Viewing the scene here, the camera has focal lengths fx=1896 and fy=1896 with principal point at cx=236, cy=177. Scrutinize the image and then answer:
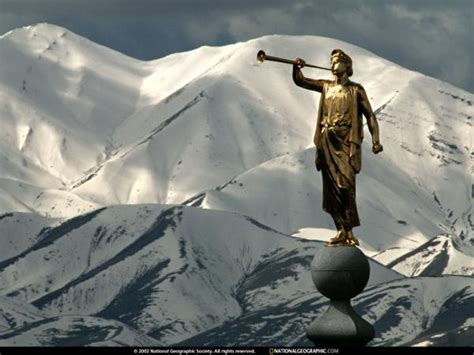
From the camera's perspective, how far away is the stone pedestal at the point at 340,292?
94.6 ft

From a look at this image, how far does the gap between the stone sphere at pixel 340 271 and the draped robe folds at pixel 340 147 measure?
1.54 feet

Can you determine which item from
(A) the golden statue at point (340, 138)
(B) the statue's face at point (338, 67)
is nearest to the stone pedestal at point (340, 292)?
(A) the golden statue at point (340, 138)

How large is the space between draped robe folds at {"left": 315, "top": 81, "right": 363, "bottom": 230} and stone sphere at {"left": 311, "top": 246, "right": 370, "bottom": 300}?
0.47 meters

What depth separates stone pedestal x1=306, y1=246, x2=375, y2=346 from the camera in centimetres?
2883

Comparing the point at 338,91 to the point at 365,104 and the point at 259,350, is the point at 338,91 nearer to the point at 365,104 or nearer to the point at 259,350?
the point at 365,104

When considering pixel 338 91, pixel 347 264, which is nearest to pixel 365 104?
pixel 338 91

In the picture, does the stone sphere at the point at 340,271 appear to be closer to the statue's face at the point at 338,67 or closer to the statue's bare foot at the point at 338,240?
the statue's bare foot at the point at 338,240

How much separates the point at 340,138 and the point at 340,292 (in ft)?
7.84

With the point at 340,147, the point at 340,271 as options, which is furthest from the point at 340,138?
the point at 340,271

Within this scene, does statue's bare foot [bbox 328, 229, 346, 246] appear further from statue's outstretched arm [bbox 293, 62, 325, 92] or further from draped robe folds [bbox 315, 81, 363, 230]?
statue's outstretched arm [bbox 293, 62, 325, 92]

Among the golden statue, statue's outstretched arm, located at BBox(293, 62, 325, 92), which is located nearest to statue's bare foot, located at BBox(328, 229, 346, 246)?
the golden statue

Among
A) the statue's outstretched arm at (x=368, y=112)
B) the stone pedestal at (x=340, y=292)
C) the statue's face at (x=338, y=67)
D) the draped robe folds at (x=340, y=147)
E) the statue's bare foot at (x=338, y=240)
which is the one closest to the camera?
the stone pedestal at (x=340, y=292)

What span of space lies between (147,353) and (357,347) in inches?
135

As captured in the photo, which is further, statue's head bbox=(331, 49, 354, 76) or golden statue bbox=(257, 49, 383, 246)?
statue's head bbox=(331, 49, 354, 76)
